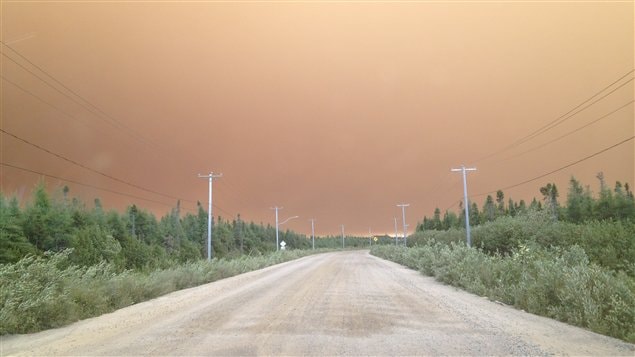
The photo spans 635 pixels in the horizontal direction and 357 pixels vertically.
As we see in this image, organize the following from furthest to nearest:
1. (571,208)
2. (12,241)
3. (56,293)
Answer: (571,208)
(12,241)
(56,293)

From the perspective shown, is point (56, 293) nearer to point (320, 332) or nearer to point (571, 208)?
point (320, 332)

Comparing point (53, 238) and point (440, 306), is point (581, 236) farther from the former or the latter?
point (53, 238)

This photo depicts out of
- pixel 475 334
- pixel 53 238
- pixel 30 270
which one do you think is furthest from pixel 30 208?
pixel 475 334

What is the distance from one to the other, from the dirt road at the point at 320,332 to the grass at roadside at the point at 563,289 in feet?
1.51

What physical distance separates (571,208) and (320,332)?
8577cm

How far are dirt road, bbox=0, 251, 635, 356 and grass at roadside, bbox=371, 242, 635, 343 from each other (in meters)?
0.46

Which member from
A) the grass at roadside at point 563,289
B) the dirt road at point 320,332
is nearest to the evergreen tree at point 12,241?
the dirt road at point 320,332

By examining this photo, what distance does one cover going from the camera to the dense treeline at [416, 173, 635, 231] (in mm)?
67000

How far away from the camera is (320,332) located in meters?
9.61

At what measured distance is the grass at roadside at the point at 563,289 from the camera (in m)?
9.68

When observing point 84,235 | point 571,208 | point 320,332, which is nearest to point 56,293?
point 320,332

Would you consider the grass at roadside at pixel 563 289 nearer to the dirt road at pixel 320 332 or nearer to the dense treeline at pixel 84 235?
the dirt road at pixel 320 332

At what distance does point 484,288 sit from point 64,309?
1362cm

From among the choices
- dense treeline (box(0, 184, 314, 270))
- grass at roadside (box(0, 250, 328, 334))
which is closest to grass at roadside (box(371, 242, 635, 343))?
grass at roadside (box(0, 250, 328, 334))
